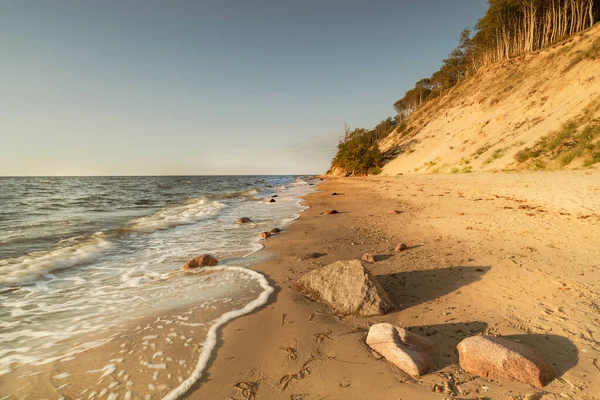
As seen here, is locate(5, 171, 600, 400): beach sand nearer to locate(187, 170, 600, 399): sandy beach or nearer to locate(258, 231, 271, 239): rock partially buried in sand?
locate(187, 170, 600, 399): sandy beach

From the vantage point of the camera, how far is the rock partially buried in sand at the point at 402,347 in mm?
3033

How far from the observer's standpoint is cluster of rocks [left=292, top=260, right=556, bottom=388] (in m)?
2.85

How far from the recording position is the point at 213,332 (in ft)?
13.3

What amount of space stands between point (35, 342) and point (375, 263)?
6.16 meters

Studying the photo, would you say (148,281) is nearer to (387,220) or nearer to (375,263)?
(375,263)

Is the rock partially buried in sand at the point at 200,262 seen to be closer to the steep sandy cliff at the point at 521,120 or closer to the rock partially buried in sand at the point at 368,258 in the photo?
the rock partially buried in sand at the point at 368,258

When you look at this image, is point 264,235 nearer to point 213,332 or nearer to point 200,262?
point 200,262

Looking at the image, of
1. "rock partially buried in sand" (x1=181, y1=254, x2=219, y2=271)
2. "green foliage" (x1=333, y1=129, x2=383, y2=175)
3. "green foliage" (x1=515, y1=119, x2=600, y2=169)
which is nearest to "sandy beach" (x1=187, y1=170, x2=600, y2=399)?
"rock partially buried in sand" (x1=181, y1=254, x2=219, y2=271)

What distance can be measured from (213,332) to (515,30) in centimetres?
6468

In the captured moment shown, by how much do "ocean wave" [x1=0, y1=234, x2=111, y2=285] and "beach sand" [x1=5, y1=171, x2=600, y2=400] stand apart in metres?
4.71

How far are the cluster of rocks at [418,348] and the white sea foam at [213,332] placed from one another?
130 centimetres

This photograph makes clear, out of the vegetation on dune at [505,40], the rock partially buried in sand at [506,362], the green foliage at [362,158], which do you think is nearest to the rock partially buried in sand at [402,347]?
the rock partially buried in sand at [506,362]

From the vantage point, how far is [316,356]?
342cm

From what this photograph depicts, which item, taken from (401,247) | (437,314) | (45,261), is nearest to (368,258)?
(401,247)
